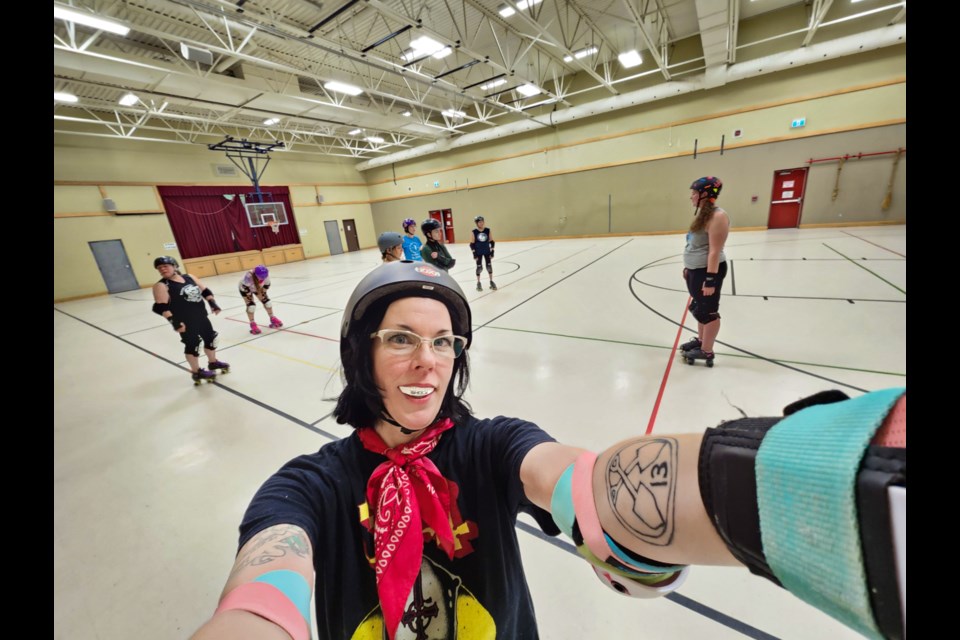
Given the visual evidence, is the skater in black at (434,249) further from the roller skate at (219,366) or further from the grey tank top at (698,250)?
the grey tank top at (698,250)

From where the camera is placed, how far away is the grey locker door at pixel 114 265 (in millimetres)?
13219

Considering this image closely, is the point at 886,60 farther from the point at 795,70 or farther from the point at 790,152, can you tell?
the point at 790,152

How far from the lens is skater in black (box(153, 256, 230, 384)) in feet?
12.3

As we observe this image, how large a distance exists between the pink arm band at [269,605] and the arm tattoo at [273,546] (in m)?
0.07

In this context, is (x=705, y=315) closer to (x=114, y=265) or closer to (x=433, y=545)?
(x=433, y=545)

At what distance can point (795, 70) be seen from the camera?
1127 cm

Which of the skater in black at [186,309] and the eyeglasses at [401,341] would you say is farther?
the skater in black at [186,309]

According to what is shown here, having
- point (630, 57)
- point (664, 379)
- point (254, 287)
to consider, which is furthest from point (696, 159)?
point (254, 287)

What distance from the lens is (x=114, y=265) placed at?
1364 centimetres

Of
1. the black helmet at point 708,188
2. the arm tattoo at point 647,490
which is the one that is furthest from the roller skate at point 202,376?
the black helmet at point 708,188

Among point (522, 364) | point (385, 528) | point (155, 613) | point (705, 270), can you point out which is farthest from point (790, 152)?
point (155, 613)

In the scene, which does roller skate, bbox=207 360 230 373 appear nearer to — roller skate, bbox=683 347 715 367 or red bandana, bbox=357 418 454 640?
red bandana, bbox=357 418 454 640

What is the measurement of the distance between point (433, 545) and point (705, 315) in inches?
132

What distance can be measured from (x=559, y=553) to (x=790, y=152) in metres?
16.3
